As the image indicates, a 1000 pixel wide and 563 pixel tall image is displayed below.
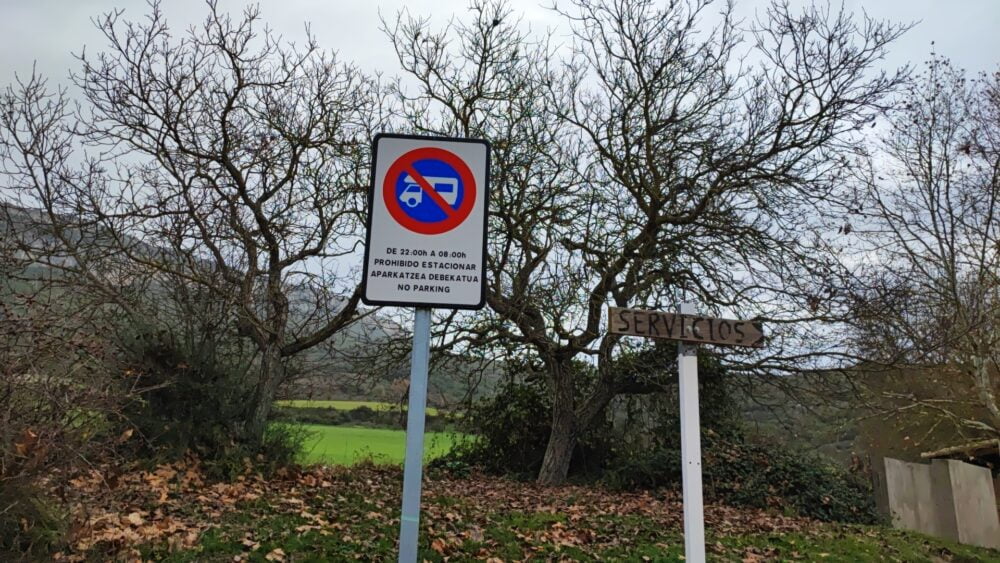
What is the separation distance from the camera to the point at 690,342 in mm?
4656

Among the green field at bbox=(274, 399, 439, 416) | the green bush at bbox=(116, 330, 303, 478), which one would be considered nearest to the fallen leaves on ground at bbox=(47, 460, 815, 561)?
the green bush at bbox=(116, 330, 303, 478)

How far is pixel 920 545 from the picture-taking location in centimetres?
883

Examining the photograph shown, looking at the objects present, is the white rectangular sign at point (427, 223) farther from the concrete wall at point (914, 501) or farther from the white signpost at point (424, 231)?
the concrete wall at point (914, 501)

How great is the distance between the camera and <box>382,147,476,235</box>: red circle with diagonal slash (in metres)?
2.87

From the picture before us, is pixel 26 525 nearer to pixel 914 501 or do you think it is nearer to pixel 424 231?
pixel 424 231

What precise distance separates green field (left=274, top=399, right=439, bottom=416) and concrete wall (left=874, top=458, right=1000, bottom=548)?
9.76m

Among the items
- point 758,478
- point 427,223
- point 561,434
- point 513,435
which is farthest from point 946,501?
point 427,223

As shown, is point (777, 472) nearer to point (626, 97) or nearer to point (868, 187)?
point (626, 97)

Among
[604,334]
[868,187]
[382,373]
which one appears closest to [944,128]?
[868,187]

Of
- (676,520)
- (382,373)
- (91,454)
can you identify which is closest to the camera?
(91,454)

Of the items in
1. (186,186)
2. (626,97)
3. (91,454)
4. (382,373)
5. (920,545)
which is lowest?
(920,545)

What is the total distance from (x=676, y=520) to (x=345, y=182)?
21.7ft

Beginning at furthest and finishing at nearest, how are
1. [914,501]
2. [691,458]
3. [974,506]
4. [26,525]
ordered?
[914,501], [974,506], [691,458], [26,525]

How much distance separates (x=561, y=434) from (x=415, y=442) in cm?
1027
